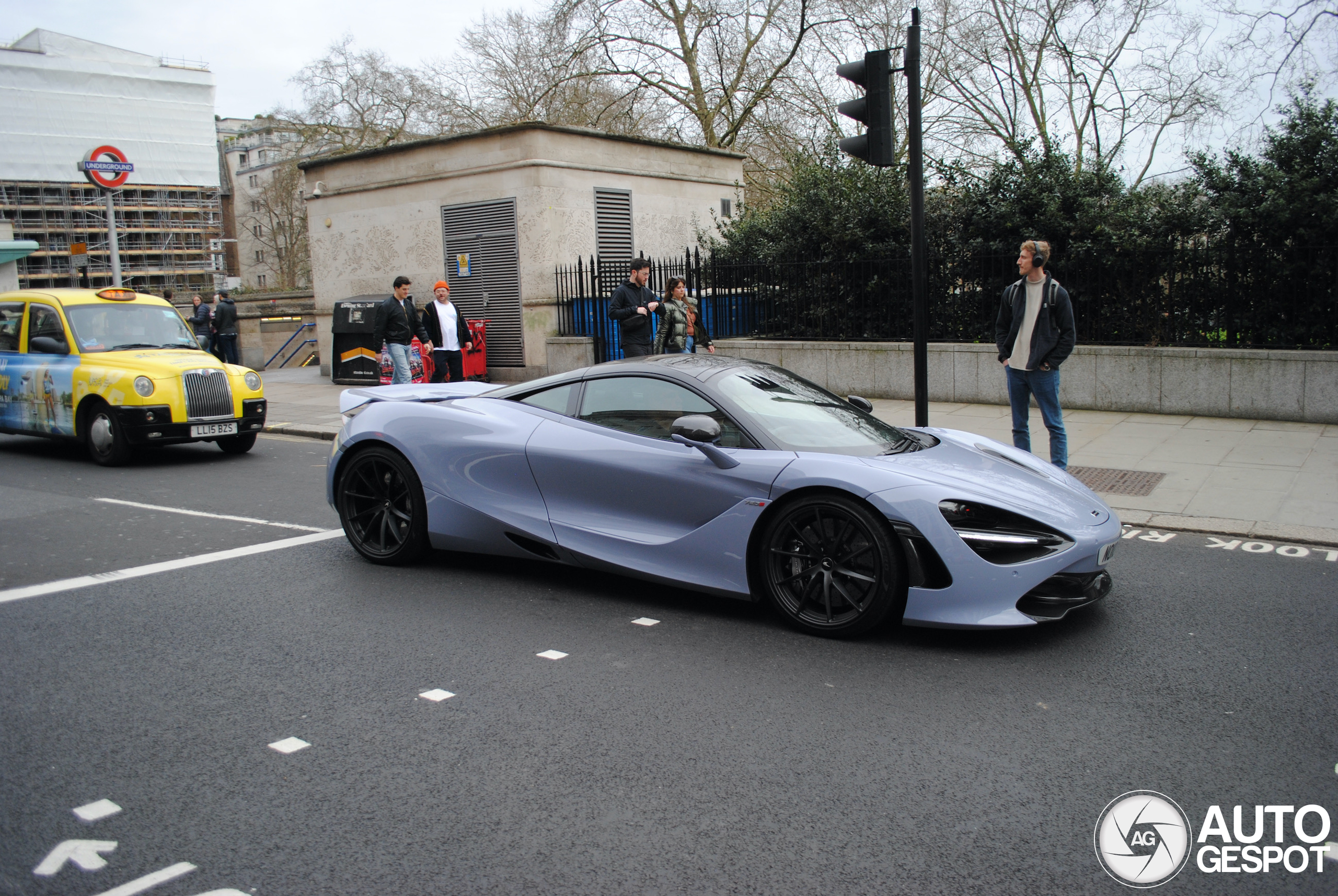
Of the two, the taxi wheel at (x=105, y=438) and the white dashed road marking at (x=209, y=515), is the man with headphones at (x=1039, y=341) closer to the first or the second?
the white dashed road marking at (x=209, y=515)

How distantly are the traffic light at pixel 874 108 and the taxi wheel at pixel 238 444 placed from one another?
7001 millimetres

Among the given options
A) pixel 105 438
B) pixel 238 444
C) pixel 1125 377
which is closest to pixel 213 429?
pixel 238 444

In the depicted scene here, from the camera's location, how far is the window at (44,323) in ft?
35.4

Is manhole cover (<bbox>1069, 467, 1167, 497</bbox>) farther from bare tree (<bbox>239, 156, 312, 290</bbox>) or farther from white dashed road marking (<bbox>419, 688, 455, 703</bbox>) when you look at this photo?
bare tree (<bbox>239, 156, 312, 290</bbox>)

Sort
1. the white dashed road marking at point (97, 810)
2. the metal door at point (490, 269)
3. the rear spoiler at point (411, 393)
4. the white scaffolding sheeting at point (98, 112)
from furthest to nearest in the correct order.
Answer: the white scaffolding sheeting at point (98, 112)
the metal door at point (490, 269)
the rear spoiler at point (411, 393)
the white dashed road marking at point (97, 810)

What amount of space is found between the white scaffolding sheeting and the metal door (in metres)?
42.4

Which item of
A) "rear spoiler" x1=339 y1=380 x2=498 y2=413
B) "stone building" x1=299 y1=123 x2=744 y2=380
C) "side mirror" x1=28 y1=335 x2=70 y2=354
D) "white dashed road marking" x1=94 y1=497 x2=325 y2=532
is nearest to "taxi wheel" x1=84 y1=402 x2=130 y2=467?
"side mirror" x1=28 y1=335 x2=70 y2=354

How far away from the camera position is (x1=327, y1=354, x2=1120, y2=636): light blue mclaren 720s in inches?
175

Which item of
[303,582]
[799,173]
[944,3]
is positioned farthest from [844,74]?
[944,3]

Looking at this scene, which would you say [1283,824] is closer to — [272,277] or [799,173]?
[799,173]

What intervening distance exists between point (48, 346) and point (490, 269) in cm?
765

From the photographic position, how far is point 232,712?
395 cm

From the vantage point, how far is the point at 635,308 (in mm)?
11102

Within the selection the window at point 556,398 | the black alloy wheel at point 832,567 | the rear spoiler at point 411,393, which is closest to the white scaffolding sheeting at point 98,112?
the rear spoiler at point 411,393
